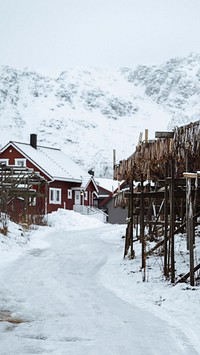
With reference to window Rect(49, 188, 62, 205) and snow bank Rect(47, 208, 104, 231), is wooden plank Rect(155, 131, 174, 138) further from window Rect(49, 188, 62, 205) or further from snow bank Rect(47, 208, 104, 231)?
window Rect(49, 188, 62, 205)

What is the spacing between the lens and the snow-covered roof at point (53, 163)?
47.4 meters

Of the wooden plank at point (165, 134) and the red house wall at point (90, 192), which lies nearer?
the wooden plank at point (165, 134)

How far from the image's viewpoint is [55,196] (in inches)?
1890

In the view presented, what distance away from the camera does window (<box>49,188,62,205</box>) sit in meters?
47.4

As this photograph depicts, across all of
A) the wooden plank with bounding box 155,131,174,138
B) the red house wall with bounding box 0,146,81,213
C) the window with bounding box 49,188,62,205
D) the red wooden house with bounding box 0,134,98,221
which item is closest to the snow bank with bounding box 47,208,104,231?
the red wooden house with bounding box 0,134,98,221

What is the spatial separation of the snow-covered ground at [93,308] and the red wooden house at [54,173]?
29696 mm

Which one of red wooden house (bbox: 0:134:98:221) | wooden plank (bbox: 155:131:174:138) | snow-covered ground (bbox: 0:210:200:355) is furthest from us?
red wooden house (bbox: 0:134:98:221)

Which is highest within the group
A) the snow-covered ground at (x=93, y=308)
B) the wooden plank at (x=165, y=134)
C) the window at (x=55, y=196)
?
the wooden plank at (x=165, y=134)

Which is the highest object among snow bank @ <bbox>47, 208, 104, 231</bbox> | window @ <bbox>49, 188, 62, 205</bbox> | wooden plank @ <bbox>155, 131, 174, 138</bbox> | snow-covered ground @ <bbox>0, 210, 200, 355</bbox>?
wooden plank @ <bbox>155, 131, 174, 138</bbox>

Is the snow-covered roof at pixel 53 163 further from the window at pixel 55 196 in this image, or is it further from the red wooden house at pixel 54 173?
the window at pixel 55 196

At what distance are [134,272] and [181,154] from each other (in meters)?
3.71

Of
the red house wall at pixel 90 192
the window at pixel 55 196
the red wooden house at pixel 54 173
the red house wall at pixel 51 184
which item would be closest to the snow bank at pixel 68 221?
the red wooden house at pixel 54 173

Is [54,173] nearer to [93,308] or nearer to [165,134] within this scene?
[165,134]

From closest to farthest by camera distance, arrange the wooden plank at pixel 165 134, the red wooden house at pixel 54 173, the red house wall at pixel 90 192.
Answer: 1. the wooden plank at pixel 165 134
2. the red wooden house at pixel 54 173
3. the red house wall at pixel 90 192
